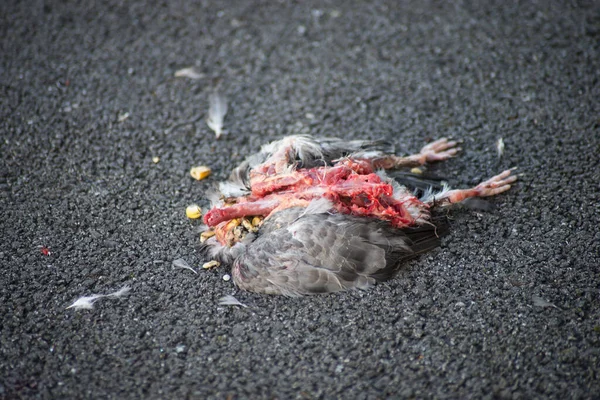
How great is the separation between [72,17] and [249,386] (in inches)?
136

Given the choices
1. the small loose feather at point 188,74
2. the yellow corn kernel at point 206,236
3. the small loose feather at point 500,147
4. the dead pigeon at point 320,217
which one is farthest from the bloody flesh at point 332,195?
the small loose feather at point 188,74

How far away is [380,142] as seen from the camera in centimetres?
328

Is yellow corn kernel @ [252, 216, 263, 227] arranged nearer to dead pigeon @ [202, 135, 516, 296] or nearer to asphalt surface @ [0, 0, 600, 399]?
dead pigeon @ [202, 135, 516, 296]

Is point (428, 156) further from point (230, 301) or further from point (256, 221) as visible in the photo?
point (230, 301)

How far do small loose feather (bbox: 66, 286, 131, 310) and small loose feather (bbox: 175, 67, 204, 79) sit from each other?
183 centimetres

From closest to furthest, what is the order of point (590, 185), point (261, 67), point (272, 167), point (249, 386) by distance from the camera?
point (249, 386) < point (272, 167) < point (590, 185) < point (261, 67)

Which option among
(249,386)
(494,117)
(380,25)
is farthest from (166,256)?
(380,25)

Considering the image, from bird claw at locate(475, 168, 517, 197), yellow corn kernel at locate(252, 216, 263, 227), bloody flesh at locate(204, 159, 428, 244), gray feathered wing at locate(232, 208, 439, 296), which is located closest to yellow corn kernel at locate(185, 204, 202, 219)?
bloody flesh at locate(204, 159, 428, 244)

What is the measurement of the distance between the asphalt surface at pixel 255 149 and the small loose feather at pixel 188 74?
0.04 meters

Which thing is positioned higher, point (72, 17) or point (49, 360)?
point (72, 17)

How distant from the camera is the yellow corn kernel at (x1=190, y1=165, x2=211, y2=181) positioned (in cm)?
334

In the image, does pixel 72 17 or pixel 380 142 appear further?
pixel 72 17

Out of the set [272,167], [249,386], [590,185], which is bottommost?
[249,386]

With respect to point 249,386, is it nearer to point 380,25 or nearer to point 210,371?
point 210,371
